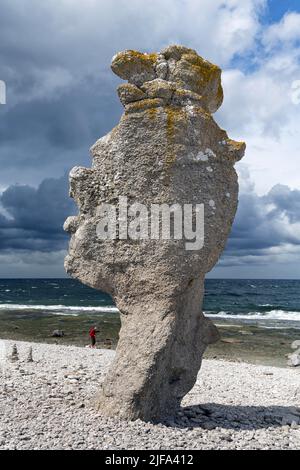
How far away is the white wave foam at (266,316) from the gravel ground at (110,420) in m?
31.9

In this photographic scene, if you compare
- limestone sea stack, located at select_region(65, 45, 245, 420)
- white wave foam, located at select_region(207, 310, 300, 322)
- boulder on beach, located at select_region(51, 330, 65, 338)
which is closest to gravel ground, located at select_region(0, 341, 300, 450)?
limestone sea stack, located at select_region(65, 45, 245, 420)

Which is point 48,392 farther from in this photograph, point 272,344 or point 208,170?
point 272,344

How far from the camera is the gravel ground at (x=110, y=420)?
23.0 feet

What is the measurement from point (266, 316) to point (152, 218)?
4077 cm

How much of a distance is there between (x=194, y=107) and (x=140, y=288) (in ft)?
11.1

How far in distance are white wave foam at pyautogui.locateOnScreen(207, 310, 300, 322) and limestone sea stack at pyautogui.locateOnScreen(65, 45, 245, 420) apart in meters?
37.0

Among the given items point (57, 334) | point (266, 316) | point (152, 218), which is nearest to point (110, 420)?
point (152, 218)

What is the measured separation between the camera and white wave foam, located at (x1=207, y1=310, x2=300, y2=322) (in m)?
44.4

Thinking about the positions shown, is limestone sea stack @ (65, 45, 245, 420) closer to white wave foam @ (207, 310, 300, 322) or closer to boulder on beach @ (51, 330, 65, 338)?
boulder on beach @ (51, 330, 65, 338)

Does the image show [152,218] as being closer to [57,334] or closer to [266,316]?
[57,334]

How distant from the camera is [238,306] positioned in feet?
192

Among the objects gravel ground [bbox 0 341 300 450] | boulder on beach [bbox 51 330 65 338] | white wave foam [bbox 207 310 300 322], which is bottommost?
white wave foam [bbox 207 310 300 322]

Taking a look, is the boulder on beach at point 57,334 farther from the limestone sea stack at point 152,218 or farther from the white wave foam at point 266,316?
the limestone sea stack at point 152,218

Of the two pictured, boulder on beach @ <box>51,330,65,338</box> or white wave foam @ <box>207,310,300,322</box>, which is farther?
white wave foam @ <box>207,310,300,322</box>
